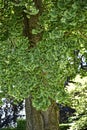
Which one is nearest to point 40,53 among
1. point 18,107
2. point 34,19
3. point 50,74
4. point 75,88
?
point 50,74

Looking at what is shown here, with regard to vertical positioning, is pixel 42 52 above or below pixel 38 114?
above

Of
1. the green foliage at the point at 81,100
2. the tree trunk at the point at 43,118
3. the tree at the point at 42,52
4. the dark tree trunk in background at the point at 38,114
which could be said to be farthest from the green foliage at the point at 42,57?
the green foliage at the point at 81,100

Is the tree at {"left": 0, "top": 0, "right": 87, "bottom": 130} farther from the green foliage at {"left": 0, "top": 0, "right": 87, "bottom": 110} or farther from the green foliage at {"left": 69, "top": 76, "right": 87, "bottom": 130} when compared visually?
the green foliage at {"left": 69, "top": 76, "right": 87, "bottom": 130}

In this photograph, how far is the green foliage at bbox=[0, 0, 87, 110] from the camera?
6590 millimetres

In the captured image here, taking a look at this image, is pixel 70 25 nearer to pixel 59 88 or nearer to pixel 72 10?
pixel 72 10

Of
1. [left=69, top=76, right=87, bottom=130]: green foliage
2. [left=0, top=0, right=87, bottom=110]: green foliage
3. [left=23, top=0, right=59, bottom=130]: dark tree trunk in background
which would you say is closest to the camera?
[left=0, top=0, right=87, bottom=110]: green foliage

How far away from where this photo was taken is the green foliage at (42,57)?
21.6 feet

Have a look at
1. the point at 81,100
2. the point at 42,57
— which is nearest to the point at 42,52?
the point at 42,57

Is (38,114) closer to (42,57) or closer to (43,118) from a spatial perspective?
(43,118)

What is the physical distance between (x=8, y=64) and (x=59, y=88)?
1173 millimetres

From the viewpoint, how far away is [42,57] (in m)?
6.85

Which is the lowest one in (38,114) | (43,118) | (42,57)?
(43,118)

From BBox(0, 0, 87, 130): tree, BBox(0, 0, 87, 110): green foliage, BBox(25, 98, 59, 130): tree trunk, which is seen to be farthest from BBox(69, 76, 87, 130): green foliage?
BBox(0, 0, 87, 110): green foliage

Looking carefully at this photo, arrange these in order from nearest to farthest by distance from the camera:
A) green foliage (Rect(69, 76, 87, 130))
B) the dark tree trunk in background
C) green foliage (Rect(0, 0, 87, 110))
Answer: green foliage (Rect(0, 0, 87, 110)) < the dark tree trunk in background < green foliage (Rect(69, 76, 87, 130))
